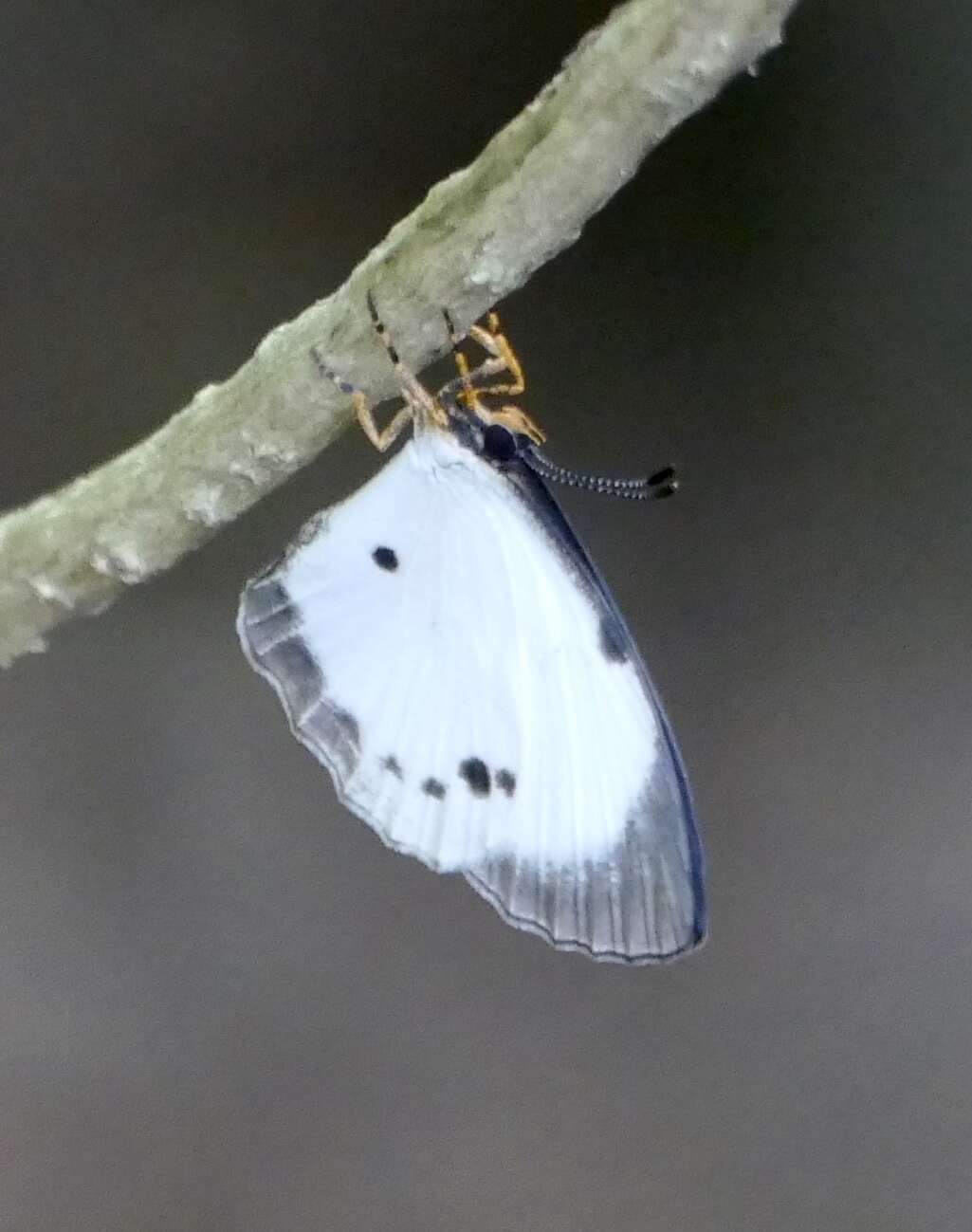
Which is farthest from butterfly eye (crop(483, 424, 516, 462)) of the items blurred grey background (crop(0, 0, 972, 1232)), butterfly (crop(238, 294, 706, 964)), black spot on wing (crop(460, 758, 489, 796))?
blurred grey background (crop(0, 0, 972, 1232))

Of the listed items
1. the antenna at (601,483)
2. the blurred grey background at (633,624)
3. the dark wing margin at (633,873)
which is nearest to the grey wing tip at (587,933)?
the dark wing margin at (633,873)

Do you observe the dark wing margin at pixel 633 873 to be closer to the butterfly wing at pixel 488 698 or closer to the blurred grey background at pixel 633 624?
the butterfly wing at pixel 488 698

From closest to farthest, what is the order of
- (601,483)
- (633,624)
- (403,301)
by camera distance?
(403,301) < (601,483) < (633,624)

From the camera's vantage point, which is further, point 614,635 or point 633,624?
point 633,624

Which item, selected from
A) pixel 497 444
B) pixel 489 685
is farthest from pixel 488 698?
pixel 497 444

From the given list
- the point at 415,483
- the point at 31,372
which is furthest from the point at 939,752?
the point at 31,372

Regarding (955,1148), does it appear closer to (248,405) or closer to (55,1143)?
(55,1143)

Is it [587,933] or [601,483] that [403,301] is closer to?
[601,483]
